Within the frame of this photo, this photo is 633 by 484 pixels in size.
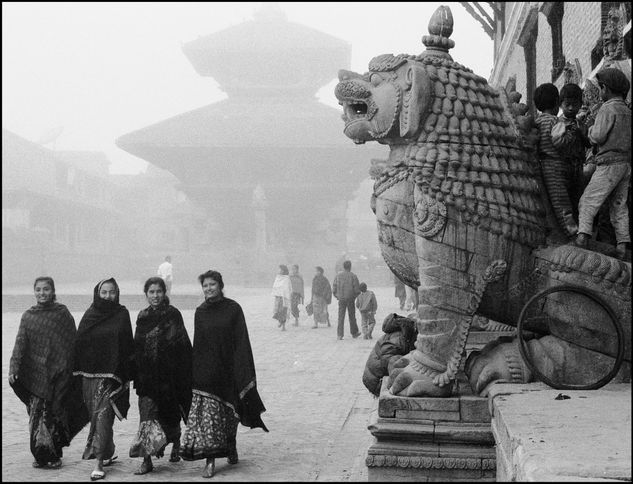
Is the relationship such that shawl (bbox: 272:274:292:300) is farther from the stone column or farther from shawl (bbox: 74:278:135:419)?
the stone column

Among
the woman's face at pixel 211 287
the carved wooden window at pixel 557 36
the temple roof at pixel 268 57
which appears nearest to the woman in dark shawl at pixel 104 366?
the woman's face at pixel 211 287

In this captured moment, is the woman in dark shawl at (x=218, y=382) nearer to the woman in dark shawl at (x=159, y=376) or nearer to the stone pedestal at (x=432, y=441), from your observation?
the woman in dark shawl at (x=159, y=376)

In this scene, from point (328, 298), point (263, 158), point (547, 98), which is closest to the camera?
point (547, 98)

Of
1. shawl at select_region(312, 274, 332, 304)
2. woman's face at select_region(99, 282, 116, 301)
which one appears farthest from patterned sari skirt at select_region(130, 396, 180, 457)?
shawl at select_region(312, 274, 332, 304)

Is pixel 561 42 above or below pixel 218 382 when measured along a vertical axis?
above

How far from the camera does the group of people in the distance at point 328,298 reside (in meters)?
15.2

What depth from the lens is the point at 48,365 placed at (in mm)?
6176

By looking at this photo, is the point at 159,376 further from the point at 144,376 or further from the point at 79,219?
the point at 79,219

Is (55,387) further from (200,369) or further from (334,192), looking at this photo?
(334,192)

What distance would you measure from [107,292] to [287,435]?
2.07 m

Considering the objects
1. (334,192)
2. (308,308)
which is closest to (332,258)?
(334,192)

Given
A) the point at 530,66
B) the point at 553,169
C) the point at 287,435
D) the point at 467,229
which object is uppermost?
the point at 530,66

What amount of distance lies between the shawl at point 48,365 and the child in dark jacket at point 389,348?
2.33 meters

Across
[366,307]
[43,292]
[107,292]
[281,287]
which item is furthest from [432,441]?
[281,287]
